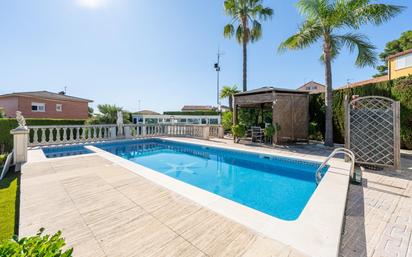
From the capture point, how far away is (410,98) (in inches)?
329

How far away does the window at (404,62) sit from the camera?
59.2 feet

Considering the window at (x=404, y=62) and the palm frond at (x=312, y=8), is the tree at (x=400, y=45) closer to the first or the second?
the window at (x=404, y=62)

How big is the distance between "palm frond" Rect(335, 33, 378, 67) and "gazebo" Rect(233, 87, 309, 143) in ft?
9.88

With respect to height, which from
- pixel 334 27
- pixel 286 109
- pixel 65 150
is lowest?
pixel 65 150

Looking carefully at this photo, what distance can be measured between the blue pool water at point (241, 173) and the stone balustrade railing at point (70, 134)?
141 cm

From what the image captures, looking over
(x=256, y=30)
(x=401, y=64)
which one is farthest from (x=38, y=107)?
(x=401, y=64)

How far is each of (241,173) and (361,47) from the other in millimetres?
8706

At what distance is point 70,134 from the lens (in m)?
11.1

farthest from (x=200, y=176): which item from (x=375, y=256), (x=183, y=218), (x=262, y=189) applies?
(x=375, y=256)

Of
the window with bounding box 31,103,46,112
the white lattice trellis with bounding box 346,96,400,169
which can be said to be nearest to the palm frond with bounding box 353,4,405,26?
the white lattice trellis with bounding box 346,96,400,169

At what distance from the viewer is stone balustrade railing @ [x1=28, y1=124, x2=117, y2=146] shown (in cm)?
1054

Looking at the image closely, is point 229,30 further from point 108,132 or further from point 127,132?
point 108,132

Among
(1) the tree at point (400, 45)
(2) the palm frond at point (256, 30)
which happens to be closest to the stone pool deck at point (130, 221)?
(2) the palm frond at point (256, 30)

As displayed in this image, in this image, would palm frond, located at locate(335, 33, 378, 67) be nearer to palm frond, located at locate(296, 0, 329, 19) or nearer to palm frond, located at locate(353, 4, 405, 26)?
palm frond, located at locate(353, 4, 405, 26)
